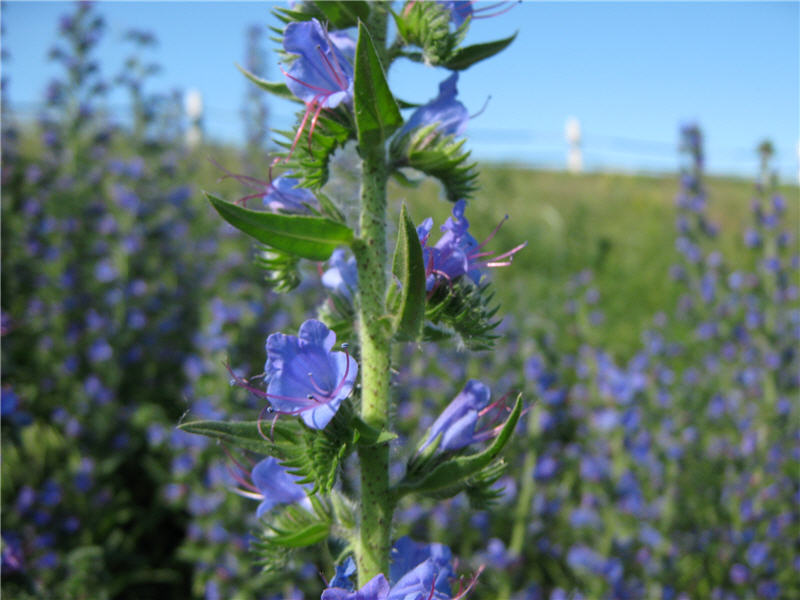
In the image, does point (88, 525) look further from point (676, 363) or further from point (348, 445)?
point (676, 363)

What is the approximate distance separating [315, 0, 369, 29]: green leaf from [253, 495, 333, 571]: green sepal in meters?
0.87

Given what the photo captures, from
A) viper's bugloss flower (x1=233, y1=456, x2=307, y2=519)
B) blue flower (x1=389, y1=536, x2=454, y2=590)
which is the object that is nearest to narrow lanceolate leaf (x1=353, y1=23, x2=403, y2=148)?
viper's bugloss flower (x1=233, y1=456, x2=307, y2=519)

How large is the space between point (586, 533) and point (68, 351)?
134 inches

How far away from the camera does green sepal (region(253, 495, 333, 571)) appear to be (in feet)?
3.81

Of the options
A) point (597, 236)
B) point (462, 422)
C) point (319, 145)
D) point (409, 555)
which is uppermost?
point (319, 145)

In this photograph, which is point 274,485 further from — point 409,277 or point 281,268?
point 409,277

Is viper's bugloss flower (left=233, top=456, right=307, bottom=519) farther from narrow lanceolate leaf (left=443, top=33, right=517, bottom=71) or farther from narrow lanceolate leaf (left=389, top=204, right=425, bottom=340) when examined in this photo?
narrow lanceolate leaf (left=443, top=33, right=517, bottom=71)

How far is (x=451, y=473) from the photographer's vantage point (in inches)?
44.6

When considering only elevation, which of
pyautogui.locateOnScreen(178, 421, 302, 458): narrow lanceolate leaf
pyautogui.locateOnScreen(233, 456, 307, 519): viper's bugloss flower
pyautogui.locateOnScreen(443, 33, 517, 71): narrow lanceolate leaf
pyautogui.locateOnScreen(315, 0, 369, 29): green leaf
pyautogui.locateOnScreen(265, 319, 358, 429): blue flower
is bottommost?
pyautogui.locateOnScreen(233, 456, 307, 519): viper's bugloss flower

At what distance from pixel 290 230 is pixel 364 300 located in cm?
19

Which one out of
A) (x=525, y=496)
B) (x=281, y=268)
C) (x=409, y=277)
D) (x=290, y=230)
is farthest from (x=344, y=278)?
(x=525, y=496)

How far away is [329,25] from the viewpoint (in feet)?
4.16

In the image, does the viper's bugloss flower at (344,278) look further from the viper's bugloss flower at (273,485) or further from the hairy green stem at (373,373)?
the viper's bugloss flower at (273,485)

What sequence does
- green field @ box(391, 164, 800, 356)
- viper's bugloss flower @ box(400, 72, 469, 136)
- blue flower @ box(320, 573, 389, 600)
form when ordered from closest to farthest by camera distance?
blue flower @ box(320, 573, 389, 600), viper's bugloss flower @ box(400, 72, 469, 136), green field @ box(391, 164, 800, 356)
